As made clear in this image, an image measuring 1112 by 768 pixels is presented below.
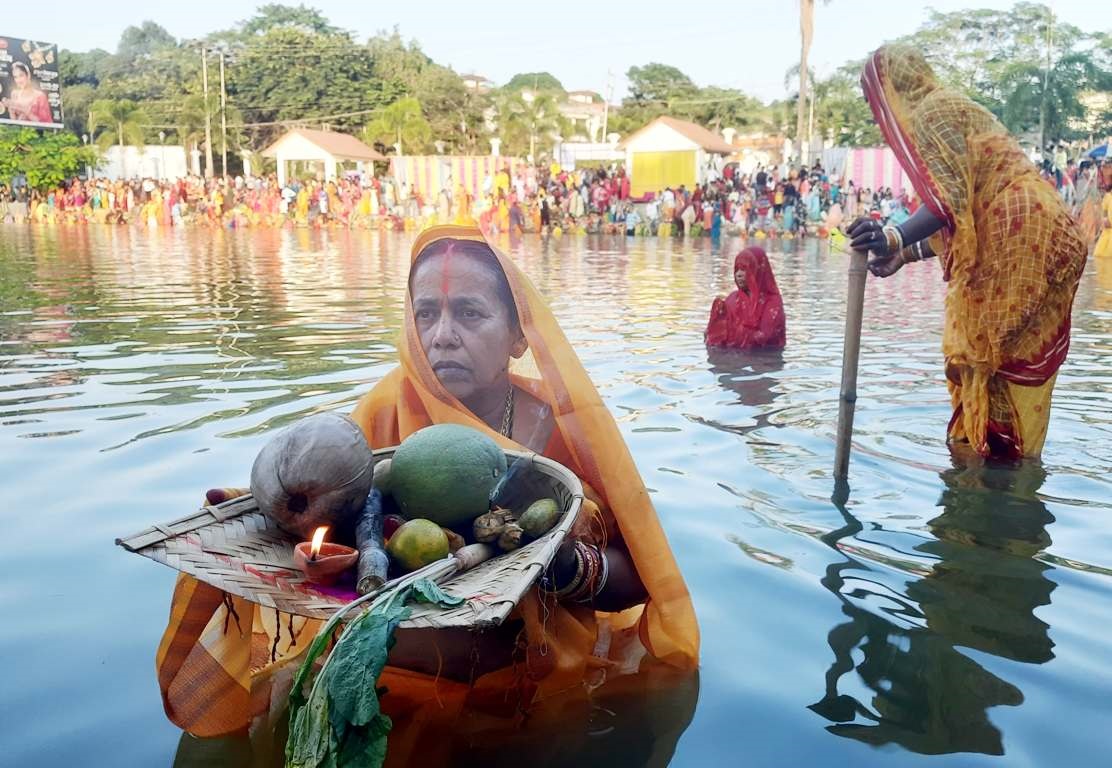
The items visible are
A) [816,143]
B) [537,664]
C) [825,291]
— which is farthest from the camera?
[816,143]

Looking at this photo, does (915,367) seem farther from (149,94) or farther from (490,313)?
(149,94)

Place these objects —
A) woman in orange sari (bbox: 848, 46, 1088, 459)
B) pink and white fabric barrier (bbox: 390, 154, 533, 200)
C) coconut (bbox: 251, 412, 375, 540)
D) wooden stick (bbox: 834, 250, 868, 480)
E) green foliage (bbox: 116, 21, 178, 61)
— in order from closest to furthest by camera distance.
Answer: coconut (bbox: 251, 412, 375, 540) → wooden stick (bbox: 834, 250, 868, 480) → woman in orange sari (bbox: 848, 46, 1088, 459) → pink and white fabric barrier (bbox: 390, 154, 533, 200) → green foliage (bbox: 116, 21, 178, 61)

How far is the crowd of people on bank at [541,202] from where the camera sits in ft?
92.1

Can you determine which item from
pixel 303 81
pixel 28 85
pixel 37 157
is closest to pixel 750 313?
pixel 37 157

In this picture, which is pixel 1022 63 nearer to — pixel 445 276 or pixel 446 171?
pixel 446 171

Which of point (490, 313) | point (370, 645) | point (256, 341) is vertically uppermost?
point (490, 313)

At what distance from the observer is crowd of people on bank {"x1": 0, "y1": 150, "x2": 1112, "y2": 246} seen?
28.1m

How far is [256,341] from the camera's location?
364 inches

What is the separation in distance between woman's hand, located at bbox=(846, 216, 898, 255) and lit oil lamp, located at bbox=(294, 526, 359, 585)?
3.21m

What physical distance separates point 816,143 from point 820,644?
3729 cm

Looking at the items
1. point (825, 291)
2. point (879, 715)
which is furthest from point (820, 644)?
point (825, 291)

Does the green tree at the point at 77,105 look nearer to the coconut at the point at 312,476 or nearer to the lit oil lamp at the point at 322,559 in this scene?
the coconut at the point at 312,476

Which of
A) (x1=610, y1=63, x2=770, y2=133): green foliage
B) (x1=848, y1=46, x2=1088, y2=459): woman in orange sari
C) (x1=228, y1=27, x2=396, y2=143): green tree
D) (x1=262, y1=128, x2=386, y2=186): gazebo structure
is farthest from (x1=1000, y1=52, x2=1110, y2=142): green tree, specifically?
(x1=848, y1=46, x2=1088, y2=459): woman in orange sari

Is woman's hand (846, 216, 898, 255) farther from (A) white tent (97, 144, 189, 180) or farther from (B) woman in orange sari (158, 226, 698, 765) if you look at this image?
(A) white tent (97, 144, 189, 180)
